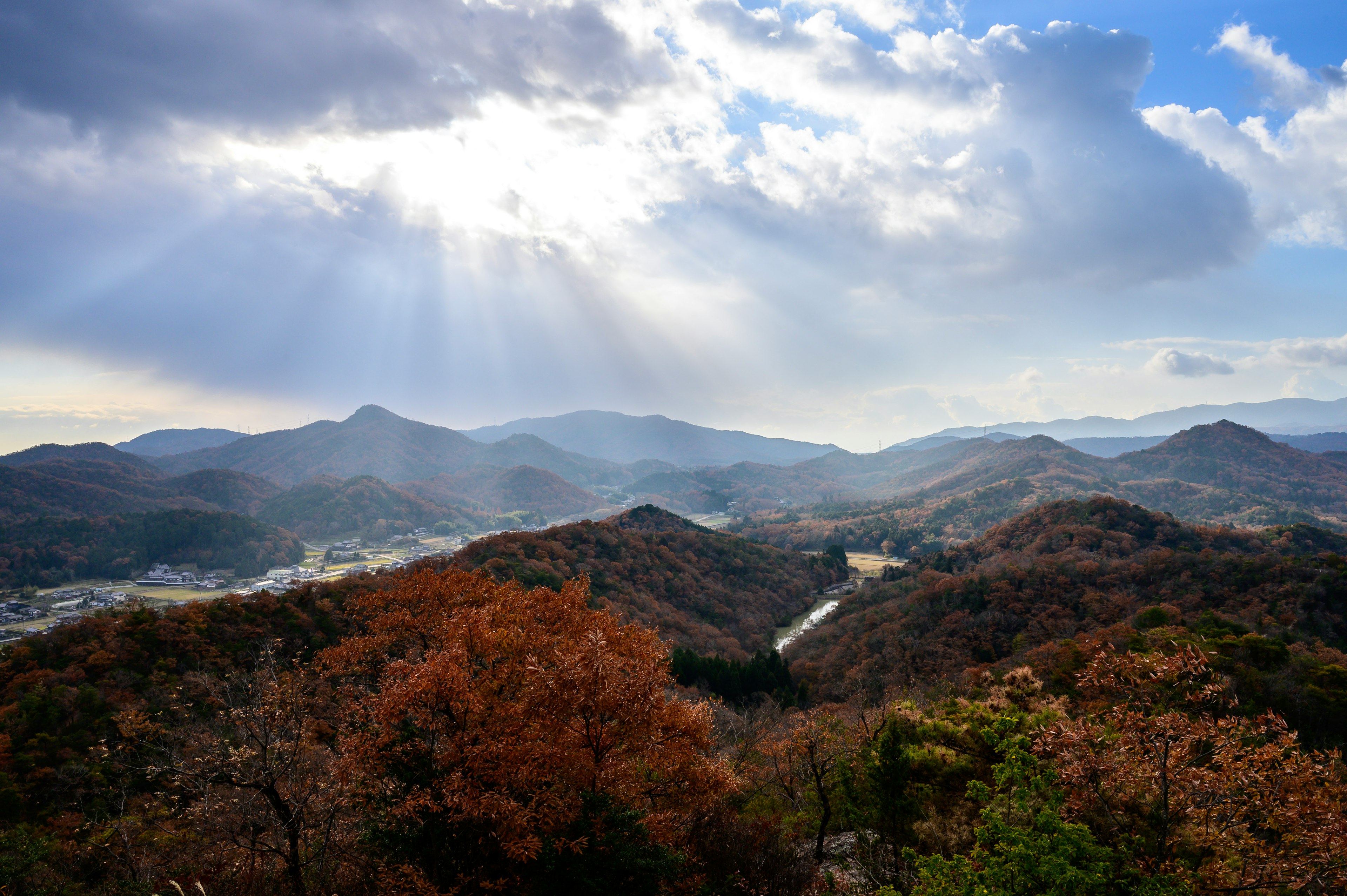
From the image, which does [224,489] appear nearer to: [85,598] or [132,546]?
[132,546]

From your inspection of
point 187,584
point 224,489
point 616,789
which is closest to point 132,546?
point 187,584

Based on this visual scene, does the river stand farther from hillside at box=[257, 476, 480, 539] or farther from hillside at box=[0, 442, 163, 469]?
hillside at box=[0, 442, 163, 469]

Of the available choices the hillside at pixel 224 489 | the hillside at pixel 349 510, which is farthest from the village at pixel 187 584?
the hillside at pixel 224 489

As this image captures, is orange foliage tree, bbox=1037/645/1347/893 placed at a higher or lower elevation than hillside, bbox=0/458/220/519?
lower

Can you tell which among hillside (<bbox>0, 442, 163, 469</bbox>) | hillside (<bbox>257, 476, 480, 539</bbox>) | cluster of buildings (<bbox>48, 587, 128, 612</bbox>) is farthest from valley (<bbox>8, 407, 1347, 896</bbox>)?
hillside (<bbox>0, 442, 163, 469</bbox>)

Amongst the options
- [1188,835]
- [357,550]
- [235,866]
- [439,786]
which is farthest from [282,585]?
[1188,835]

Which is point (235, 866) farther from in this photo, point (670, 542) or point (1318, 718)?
point (670, 542)

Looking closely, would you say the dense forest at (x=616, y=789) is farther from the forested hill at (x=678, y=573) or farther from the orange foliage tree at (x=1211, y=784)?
the forested hill at (x=678, y=573)
